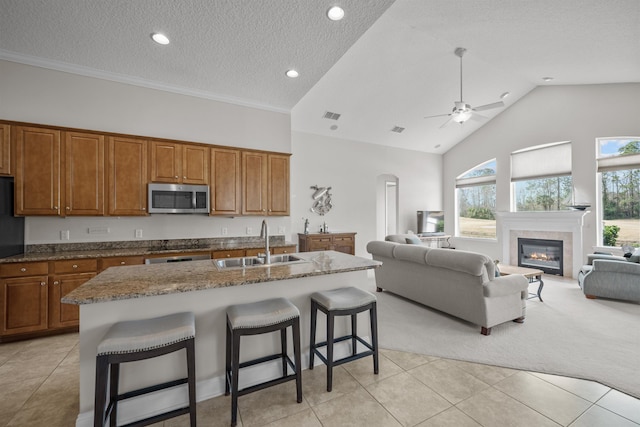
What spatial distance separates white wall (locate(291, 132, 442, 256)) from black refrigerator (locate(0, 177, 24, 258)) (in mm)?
4066

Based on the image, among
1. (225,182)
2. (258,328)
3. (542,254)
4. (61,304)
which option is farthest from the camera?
(542,254)

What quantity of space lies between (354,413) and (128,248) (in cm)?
357

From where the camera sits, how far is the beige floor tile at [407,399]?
183cm

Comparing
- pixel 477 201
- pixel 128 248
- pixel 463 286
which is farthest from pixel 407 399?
pixel 477 201

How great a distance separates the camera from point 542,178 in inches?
245

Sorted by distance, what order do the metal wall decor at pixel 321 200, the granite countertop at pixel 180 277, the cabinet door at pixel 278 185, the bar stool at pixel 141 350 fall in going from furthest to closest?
the metal wall decor at pixel 321 200
the cabinet door at pixel 278 185
the granite countertop at pixel 180 277
the bar stool at pixel 141 350

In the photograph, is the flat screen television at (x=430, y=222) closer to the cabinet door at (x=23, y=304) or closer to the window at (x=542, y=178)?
the window at (x=542, y=178)

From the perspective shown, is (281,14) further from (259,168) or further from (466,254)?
(466,254)

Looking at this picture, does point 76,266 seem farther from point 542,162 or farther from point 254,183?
point 542,162

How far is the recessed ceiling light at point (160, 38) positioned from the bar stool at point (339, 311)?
3.14m

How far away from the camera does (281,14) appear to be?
2518mm

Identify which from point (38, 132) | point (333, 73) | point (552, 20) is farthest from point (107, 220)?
point (552, 20)

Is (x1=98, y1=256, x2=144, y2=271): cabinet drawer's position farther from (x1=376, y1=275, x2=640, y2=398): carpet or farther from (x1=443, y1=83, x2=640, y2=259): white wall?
(x1=443, y1=83, x2=640, y2=259): white wall

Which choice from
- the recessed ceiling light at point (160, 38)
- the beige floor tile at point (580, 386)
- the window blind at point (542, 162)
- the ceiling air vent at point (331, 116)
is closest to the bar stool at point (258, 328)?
the beige floor tile at point (580, 386)
